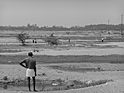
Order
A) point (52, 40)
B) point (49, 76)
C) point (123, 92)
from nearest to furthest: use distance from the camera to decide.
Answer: point (123, 92) < point (49, 76) < point (52, 40)

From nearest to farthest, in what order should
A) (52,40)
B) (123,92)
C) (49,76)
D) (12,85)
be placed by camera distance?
(123,92) < (12,85) < (49,76) < (52,40)

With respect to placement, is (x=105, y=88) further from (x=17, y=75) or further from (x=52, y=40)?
(x=52, y=40)

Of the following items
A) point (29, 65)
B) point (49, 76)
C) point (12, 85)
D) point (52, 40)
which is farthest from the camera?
point (52, 40)

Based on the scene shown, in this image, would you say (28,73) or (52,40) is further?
(52,40)

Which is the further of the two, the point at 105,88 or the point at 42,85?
the point at 42,85

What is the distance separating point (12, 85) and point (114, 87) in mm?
6814

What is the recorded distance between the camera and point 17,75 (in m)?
23.2

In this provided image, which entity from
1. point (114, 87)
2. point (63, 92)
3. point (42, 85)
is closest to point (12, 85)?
point (42, 85)


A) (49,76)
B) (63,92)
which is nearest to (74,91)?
(63,92)

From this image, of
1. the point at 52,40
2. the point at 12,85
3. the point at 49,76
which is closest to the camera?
the point at 12,85

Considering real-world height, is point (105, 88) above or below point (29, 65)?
below

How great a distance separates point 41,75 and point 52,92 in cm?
997

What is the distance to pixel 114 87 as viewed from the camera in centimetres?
1374

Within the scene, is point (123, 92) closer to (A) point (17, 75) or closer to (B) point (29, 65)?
(B) point (29, 65)
